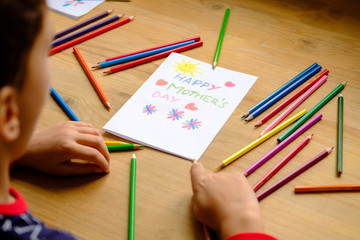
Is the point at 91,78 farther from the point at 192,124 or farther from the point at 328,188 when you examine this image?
the point at 328,188

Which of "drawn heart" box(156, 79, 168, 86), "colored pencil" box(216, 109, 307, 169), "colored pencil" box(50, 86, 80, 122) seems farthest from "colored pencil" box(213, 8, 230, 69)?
"colored pencil" box(50, 86, 80, 122)

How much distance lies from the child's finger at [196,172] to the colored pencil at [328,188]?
0.16 metres

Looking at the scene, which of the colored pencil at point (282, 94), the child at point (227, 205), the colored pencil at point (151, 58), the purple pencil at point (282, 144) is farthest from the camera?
the colored pencil at point (151, 58)

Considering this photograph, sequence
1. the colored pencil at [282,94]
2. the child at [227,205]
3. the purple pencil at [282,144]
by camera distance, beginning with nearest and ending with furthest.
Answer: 1. the child at [227,205]
2. the purple pencil at [282,144]
3. the colored pencil at [282,94]

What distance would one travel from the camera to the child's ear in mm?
480

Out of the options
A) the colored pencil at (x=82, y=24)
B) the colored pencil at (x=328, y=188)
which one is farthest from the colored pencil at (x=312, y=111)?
the colored pencil at (x=82, y=24)

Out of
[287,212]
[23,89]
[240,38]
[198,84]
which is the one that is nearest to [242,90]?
[198,84]

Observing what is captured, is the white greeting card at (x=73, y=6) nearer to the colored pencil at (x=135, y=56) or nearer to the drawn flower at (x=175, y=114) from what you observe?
the colored pencil at (x=135, y=56)

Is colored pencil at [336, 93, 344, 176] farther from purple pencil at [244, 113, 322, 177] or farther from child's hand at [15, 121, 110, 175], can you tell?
child's hand at [15, 121, 110, 175]

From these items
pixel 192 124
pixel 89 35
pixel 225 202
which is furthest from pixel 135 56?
pixel 225 202

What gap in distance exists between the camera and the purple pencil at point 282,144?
0.76m

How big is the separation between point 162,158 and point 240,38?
0.43 metres

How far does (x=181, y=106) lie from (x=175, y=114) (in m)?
0.03

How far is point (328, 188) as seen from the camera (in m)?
0.73
